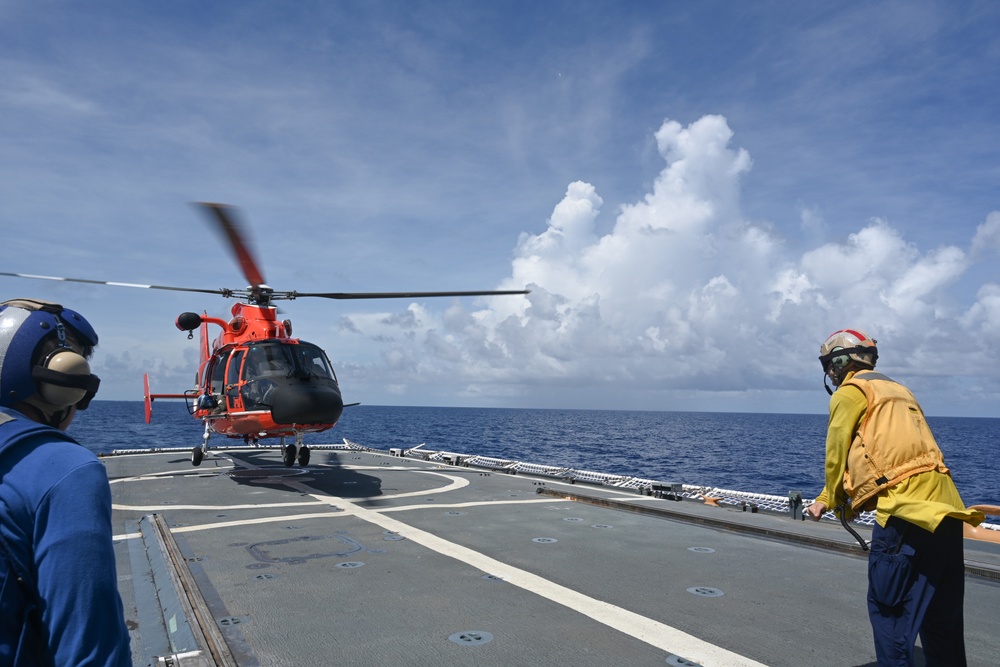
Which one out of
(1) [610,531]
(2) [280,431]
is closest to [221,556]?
(1) [610,531]

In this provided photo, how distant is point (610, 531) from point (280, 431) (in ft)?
28.1

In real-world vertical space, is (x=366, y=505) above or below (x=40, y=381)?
below

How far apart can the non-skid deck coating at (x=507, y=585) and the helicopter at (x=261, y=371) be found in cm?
285

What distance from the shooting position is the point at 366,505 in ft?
34.6

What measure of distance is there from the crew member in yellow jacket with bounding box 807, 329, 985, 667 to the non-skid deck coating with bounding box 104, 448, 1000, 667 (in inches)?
38.8

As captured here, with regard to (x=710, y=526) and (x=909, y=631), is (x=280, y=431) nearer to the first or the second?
(x=710, y=526)

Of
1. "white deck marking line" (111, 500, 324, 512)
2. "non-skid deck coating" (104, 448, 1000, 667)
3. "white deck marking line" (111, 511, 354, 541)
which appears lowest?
"white deck marking line" (111, 500, 324, 512)

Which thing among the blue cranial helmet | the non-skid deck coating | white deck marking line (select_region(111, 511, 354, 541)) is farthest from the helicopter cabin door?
the blue cranial helmet

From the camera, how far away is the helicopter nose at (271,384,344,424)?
517 inches

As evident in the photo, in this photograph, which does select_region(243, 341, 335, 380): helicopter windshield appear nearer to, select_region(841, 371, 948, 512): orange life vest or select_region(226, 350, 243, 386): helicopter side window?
select_region(226, 350, 243, 386): helicopter side window

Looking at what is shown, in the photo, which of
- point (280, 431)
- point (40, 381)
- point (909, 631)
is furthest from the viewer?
point (280, 431)

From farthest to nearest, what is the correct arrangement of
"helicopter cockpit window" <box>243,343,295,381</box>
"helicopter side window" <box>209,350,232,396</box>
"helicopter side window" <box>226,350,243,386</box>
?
"helicopter side window" <box>209,350,232,396</box> < "helicopter side window" <box>226,350,243,386</box> < "helicopter cockpit window" <box>243,343,295,381</box>

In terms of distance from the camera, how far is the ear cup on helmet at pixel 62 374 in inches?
75.0

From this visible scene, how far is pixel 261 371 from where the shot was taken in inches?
557
